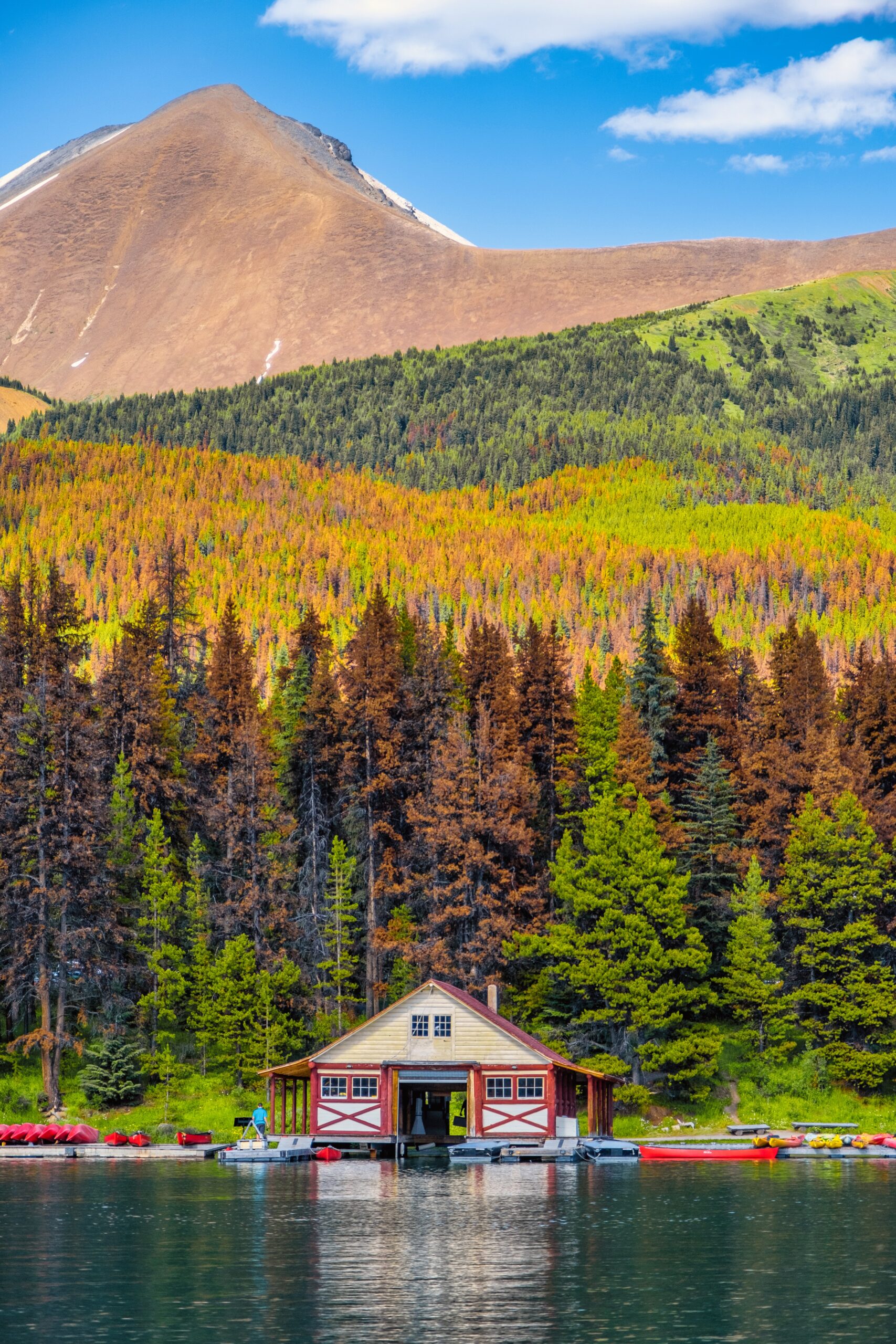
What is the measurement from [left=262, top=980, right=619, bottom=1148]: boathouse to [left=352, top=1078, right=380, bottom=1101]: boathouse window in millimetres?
34

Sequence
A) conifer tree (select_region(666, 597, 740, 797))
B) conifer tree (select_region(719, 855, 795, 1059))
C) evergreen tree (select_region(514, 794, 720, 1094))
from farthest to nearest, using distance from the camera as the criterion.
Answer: conifer tree (select_region(666, 597, 740, 797))
conifer tree (select_region(719, 855, 795, 1059))
evergreen tree (select_region(514, 794, 720, 1094))

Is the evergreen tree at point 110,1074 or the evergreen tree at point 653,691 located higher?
the evergreen tree at point 653,691

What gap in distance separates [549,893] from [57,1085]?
96.1 ft

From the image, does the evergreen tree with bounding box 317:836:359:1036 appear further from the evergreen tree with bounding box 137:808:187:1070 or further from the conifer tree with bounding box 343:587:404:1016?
the evergreen tree with bounding box 137:808:187:1070

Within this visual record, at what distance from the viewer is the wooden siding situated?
72312 mm

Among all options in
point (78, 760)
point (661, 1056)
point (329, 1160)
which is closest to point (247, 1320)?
point (329, 1160)

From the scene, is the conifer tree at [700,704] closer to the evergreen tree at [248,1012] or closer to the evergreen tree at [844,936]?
the evergreen tree at [844,936]

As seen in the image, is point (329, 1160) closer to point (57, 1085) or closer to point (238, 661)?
point (57, 1085)

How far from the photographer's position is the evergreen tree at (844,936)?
81.2 metres

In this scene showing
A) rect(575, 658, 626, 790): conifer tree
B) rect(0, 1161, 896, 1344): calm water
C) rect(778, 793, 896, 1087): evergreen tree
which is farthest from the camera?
rect(575, 658, 626, 790): conifer tree

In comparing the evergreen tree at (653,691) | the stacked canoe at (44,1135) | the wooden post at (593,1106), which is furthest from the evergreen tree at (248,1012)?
the evergreen tree at (653,691)

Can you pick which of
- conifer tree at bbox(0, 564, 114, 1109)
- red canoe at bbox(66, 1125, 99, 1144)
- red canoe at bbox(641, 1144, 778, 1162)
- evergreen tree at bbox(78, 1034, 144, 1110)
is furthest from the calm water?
conifer tree at bbox(0, 564, 114, 1109)

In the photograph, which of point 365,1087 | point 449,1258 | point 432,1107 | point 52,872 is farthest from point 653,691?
point 449,1258

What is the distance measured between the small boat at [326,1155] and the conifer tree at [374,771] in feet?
57.1
